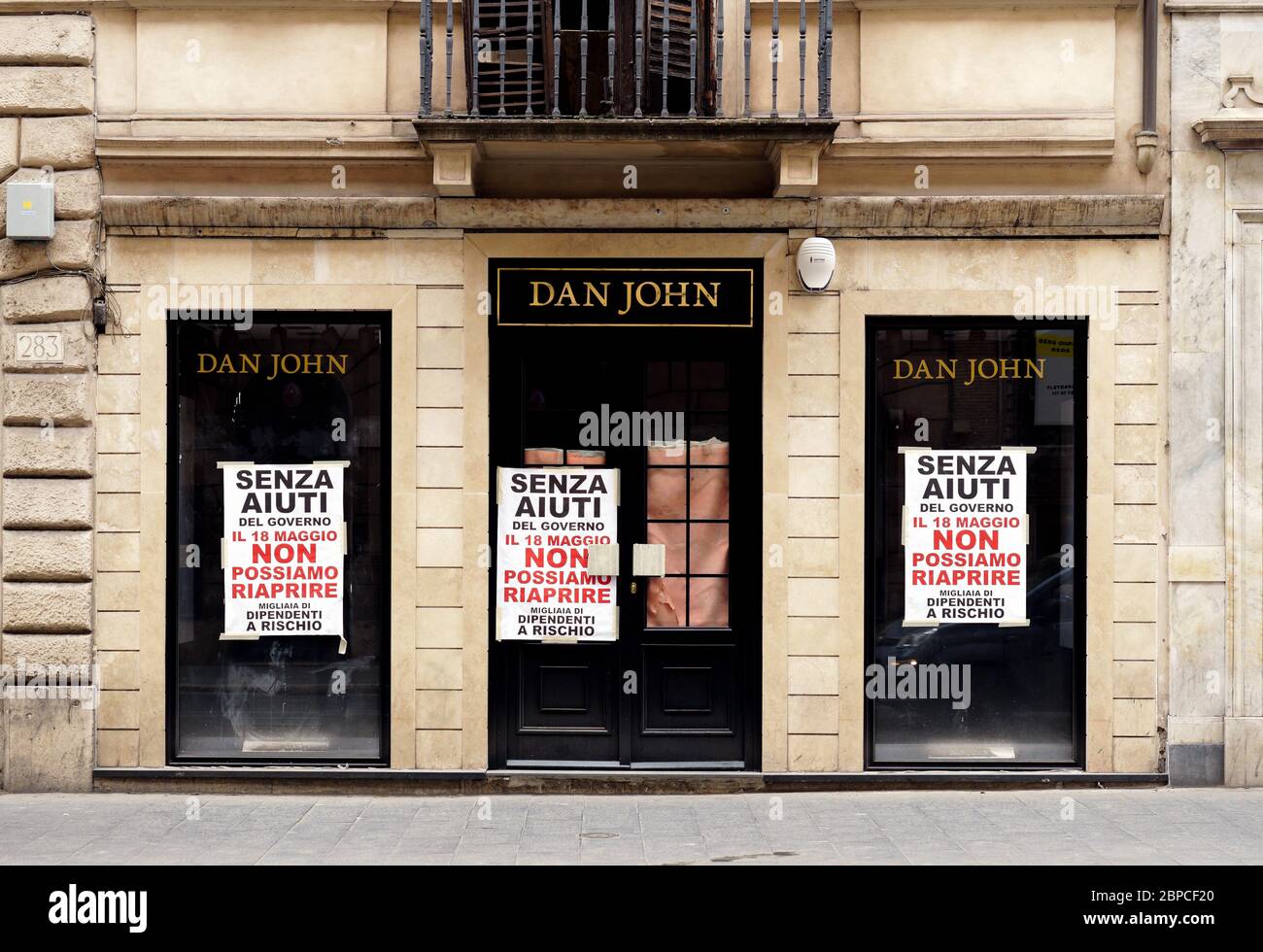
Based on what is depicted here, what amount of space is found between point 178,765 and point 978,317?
265 inches

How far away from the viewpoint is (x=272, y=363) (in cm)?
1084

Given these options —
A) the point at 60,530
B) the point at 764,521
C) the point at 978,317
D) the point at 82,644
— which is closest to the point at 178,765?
the point at 82,644

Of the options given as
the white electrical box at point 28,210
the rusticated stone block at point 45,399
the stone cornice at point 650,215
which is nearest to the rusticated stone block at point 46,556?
the rusticated stone block at point 45,399

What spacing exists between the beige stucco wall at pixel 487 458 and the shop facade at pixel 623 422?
0.08 ft

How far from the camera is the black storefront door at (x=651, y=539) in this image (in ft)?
35.4

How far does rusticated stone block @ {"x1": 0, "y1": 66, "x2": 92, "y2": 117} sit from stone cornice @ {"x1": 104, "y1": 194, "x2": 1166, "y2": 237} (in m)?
0.76

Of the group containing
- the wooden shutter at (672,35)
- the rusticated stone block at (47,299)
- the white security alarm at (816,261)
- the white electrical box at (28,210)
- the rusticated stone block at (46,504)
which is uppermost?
the wooden shutter at (672,35)

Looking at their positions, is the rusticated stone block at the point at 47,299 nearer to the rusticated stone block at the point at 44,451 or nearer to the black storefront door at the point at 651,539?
the rusticated stone block at the point at 44,451

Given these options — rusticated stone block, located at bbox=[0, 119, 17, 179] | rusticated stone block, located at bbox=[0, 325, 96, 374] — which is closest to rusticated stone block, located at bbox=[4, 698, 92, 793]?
rusticated stone block, located at bbox=[0, 325, 96, 374]

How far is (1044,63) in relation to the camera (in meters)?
10.7

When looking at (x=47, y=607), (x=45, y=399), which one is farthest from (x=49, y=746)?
(x=45, y=399)

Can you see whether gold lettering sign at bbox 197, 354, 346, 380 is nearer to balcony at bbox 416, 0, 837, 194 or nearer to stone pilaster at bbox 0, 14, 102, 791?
stone pilaster at bbox 0, 14, 102, 791

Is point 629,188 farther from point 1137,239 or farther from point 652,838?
point 652,838

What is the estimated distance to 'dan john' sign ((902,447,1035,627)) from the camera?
10.9 metres
